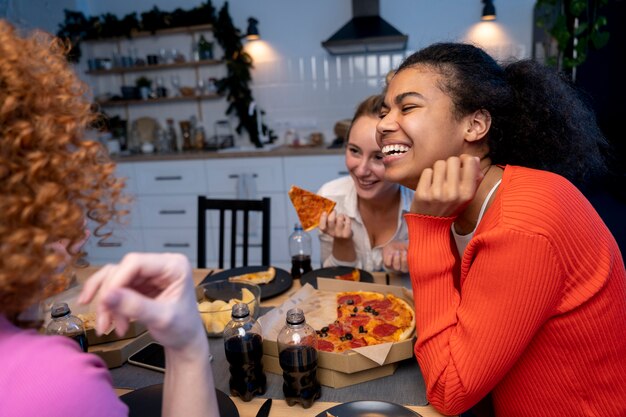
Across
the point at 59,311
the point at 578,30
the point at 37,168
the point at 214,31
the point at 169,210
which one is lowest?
the point at 169,210

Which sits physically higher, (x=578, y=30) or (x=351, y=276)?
(x=578, y=30)

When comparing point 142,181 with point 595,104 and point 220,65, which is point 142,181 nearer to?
point 220,65

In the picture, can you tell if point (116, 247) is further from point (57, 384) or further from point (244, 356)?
point (57, 384)

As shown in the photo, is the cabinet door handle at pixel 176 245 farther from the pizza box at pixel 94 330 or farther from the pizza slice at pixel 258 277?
the pizza box at pixel 94 330

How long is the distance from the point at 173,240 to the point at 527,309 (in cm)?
405

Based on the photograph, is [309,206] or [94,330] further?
[309,206]

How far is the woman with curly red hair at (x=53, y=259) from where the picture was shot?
567 millimetres

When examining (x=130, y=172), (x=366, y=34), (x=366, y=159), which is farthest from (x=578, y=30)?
(x=130, y=172)

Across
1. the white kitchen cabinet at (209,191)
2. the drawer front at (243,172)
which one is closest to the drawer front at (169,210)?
the white kitchen cabinet at (209,191)

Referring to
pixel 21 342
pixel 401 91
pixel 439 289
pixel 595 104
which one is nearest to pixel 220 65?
pixel 595 104

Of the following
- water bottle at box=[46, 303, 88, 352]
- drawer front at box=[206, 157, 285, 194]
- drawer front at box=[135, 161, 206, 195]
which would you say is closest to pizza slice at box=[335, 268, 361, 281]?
water bottle at box=[46, 303, 88, 352]

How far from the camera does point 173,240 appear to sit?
457 cm

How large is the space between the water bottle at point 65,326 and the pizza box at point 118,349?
Answer: 73mm

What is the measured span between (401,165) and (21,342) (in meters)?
0.99
